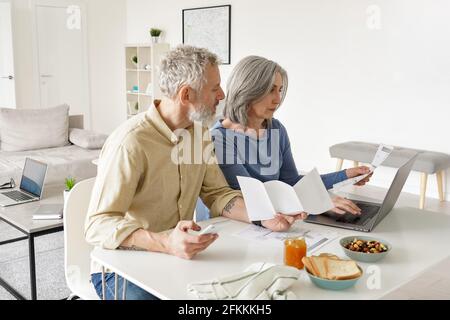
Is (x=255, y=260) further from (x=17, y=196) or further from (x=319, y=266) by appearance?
(x=17, y=196)

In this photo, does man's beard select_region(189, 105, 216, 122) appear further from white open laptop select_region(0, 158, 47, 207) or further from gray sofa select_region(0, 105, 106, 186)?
gray sofa select_region(0, 105, 106, 186)

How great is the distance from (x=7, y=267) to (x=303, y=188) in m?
2.14

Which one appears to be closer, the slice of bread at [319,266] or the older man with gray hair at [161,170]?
the slice of bread at [319,266]

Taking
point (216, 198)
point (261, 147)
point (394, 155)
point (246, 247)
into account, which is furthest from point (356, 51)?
point (246, 247)

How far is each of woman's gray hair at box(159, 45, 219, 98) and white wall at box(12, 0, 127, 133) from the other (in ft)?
19.1

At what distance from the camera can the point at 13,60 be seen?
6.69m

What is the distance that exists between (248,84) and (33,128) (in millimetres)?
3074

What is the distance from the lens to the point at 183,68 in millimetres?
1726

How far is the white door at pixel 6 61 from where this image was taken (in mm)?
6367

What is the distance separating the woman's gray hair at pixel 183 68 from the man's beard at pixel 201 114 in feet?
0.23

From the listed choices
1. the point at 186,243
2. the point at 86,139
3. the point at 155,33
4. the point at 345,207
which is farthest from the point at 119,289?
the point at 155,33

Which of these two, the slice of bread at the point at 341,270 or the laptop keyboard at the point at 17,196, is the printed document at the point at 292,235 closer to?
the slice of bread at the point at 341,270

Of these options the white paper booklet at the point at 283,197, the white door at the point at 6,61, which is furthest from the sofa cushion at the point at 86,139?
the white paper booklet at the point at 283,197
